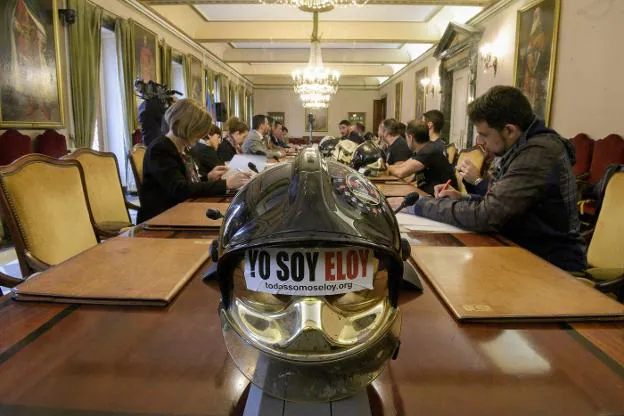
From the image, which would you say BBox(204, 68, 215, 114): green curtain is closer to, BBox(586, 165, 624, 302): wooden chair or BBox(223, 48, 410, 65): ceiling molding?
BBox(223, 48, 410, 65): ceiling molding

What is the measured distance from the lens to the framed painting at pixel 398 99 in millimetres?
13539

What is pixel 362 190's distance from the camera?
619 millimetres

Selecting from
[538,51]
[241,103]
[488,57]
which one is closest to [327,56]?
[241,103]

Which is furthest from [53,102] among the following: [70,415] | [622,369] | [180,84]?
[622,369]

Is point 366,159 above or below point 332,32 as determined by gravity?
below

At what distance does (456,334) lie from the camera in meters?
0.76

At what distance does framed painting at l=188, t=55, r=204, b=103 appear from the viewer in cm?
935

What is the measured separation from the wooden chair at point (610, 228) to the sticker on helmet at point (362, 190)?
170cm

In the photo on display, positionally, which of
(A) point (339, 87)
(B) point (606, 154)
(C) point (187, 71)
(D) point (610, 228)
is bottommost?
(D) point (610, 228)

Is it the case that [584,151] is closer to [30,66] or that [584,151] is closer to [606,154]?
[606,154]

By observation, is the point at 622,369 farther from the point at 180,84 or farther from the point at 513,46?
the point at 180,84

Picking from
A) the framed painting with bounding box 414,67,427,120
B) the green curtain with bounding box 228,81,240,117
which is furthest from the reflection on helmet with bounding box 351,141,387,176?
the green curtain with bounding box 228,81,240,117

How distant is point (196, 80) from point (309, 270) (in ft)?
33.0

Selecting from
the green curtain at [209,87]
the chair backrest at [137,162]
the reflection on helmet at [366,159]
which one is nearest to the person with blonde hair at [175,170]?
the chair backrest at [137,162]
